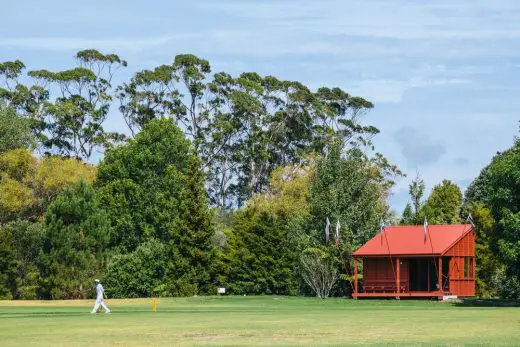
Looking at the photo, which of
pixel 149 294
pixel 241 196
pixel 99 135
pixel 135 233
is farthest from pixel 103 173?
pixel 241 196

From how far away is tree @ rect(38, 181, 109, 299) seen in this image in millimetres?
77312

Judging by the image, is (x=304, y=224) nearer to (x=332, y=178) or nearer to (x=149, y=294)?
(x=332, y=178)

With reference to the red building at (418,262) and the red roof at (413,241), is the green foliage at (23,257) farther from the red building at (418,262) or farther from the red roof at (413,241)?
the red roof at (413,241)

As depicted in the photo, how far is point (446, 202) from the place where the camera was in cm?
9406

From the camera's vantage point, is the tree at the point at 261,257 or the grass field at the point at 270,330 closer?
the grass field at the point at 270,330

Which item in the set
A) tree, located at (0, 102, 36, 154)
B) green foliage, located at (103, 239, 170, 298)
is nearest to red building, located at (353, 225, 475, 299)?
green foliage, located at (103, 239, 170, 298)

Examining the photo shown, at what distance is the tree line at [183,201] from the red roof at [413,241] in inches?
74.5

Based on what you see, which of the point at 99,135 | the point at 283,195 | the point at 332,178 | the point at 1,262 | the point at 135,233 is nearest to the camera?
the point at 332,178

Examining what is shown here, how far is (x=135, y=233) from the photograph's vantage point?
87125mm

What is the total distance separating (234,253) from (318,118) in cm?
4112

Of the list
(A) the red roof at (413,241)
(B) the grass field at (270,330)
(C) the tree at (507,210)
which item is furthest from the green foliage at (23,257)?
(B) the grass field at (270,330)

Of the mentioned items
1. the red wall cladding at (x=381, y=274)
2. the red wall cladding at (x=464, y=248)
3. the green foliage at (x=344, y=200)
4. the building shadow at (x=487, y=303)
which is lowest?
the building shadow at (x=487, y=303)

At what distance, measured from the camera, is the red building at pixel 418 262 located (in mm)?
66812

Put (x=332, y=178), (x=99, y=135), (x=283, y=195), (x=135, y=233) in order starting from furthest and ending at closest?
(x=99, y=135) → (x=283, y=195) → (x=135, y=233) → (x=332, y=178)
